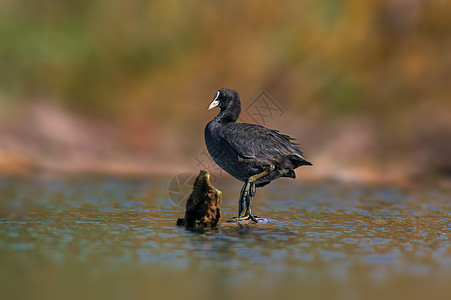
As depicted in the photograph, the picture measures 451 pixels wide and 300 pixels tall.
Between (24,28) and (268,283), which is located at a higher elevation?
(24,28)

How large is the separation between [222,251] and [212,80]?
22493mm

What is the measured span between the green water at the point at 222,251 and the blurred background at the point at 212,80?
9.47 meters

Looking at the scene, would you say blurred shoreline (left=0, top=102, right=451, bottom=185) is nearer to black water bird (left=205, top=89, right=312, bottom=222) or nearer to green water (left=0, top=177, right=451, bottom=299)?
green water (left=0, top=177, right=451, bottom=299)

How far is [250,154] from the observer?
53.5 ft

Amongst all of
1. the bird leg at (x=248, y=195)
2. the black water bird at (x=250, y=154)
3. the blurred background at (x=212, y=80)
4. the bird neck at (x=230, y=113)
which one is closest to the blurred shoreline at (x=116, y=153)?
the blurred background at (x=212, y=80)

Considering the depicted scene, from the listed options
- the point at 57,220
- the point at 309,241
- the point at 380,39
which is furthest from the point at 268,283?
the point at 380,39

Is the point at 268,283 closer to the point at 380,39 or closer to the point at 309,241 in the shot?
the point at 309,241

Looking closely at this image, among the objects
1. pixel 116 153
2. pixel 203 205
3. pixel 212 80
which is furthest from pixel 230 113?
pixel 212 80

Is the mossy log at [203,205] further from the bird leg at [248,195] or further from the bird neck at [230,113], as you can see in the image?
the bird neck at [230,113]

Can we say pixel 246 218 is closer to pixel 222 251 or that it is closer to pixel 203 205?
pixel 203 205

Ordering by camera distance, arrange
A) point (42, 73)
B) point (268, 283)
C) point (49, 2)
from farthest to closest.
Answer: point (49, 2) → point (42, 73) → point (268, 283)

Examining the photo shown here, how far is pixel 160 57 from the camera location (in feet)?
115

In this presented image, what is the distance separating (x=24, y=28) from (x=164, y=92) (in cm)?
732

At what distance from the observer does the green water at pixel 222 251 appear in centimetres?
1010
